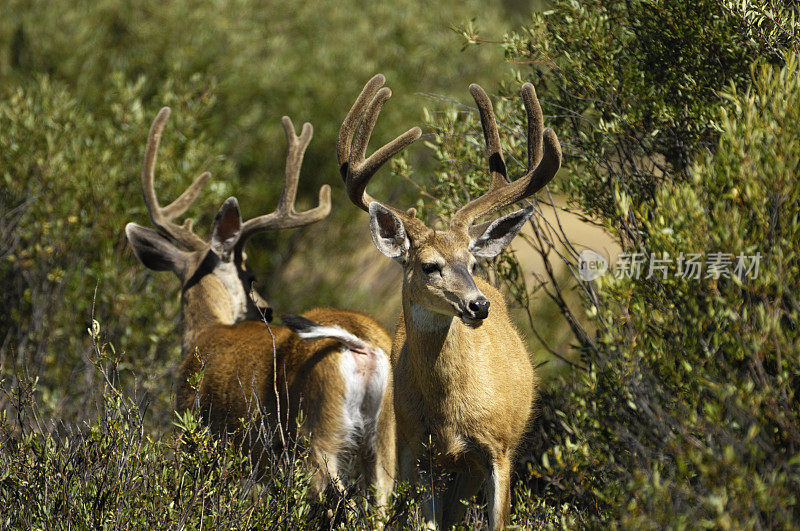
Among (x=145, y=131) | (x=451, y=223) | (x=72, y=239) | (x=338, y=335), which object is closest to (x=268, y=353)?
(x=338, y=335)

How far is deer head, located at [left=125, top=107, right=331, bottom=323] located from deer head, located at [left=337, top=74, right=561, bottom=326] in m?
1.88

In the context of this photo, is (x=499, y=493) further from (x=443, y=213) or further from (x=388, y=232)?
(x=443, y=213)

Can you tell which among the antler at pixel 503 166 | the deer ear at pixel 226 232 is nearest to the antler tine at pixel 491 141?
the antler at pixel 503 166

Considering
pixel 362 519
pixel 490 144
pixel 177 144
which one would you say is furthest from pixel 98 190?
pixel 362 519

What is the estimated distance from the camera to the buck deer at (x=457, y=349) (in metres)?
5.00

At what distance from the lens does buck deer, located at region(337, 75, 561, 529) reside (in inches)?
197

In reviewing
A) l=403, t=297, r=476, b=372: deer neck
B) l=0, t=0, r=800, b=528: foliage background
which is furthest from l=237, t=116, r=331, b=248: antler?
l=403, t=297, r=476, b=372: deer neck

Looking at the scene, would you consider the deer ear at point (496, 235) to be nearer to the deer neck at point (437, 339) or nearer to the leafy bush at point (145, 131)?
the deer neck at point (437, 339)

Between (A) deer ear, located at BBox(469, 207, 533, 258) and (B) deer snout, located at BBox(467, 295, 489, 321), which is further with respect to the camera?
(A) deer ear, located at BBox(469, 207, 533, 258)

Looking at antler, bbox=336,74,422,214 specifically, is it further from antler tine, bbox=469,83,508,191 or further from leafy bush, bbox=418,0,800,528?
leafy bush, bbox=418,0,800,528

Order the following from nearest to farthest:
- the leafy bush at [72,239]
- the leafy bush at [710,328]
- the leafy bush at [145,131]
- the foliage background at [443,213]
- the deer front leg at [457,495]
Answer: the leafy bush at [710,328] → the foliage background at [443,213] → the deer front leg at [457,495] → the leafy bush at [72,239] → the leafy bush at [145,131]

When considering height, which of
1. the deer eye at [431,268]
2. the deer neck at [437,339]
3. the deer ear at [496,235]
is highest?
the deer eye at [431,268]

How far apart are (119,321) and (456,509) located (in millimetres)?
4779

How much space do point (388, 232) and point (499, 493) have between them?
1.58 m
